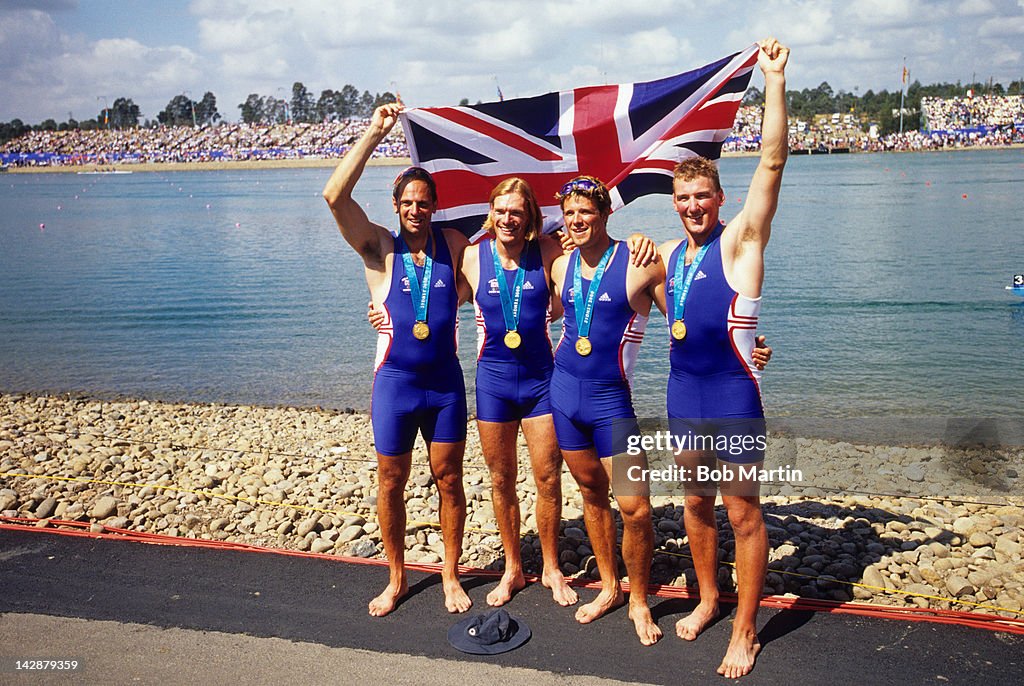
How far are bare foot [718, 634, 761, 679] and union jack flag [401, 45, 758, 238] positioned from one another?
8.84 feet

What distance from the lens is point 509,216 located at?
4.50 metres

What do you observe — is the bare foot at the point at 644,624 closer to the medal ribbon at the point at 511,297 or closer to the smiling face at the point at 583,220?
the medal ribbon at the point at 511,297

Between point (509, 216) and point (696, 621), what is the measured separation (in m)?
2.29

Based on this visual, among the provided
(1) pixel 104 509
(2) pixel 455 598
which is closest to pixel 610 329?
(2) pixel 455 598

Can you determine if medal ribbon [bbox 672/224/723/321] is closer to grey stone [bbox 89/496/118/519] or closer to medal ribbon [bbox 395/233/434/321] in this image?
medal ribbon [bbox 395/233/434/321]

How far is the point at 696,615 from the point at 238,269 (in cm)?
2746

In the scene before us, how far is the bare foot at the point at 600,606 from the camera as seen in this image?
14.8 ft

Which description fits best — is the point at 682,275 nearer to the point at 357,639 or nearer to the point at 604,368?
the point at 604,368

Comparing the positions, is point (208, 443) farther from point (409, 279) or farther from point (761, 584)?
point (761, 584)

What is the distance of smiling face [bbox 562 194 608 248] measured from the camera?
14.3ft

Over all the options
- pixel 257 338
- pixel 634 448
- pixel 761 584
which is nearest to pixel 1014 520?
pixel 761 584

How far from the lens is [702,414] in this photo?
13.5 feet

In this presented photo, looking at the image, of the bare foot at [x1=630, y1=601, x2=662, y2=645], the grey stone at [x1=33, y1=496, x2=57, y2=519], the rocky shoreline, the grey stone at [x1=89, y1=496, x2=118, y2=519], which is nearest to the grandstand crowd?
the rocky shoreline

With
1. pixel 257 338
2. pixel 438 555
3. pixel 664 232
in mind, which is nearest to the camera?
pixel 438 555
